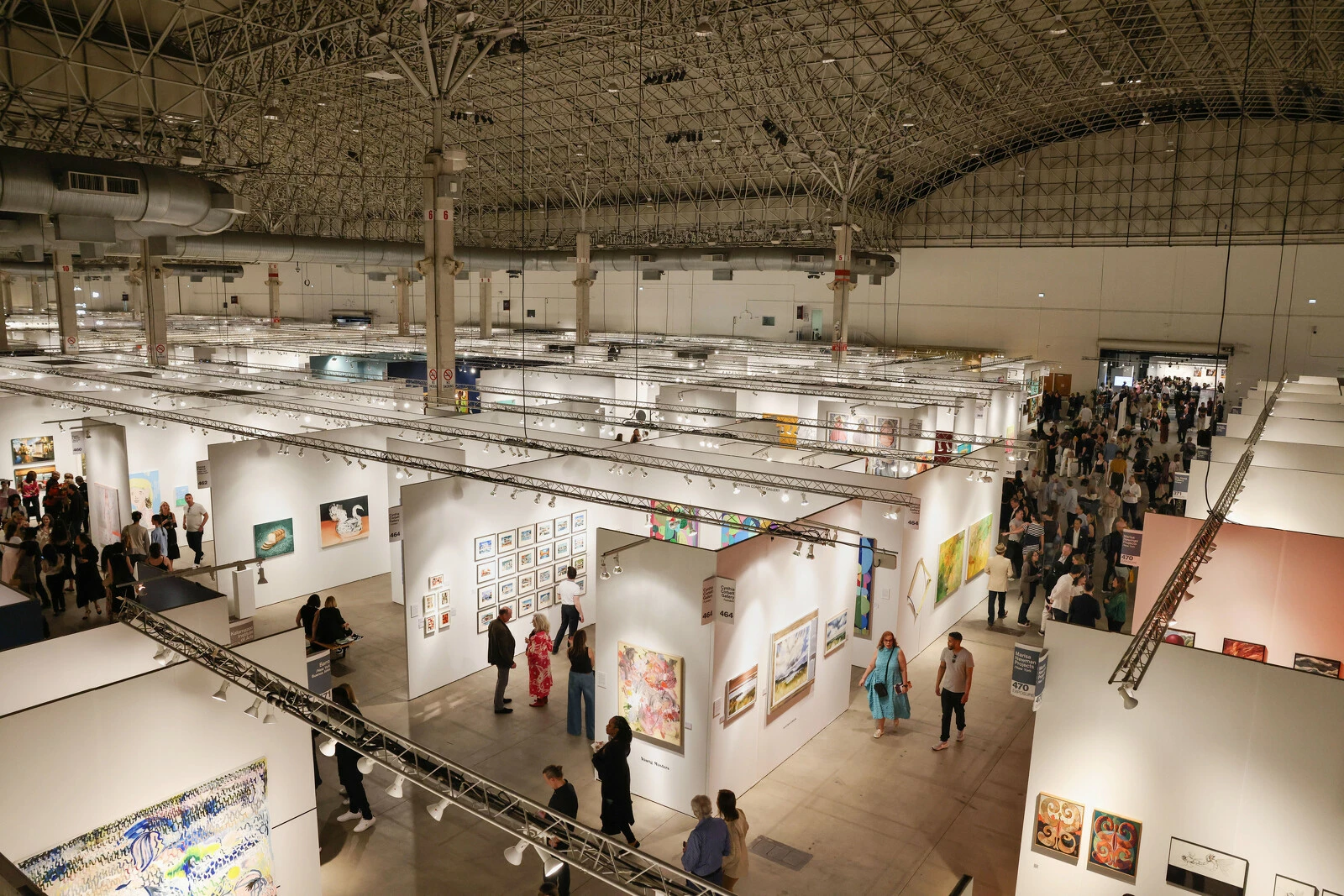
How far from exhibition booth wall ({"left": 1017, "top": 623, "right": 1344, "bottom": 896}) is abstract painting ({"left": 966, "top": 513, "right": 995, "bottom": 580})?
252 inches

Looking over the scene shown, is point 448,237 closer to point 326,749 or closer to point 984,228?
point 326,749

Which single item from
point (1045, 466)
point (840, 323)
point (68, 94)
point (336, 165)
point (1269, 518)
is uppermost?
point (336, 165)

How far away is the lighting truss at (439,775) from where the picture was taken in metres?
3.37

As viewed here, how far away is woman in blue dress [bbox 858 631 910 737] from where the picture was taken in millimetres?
8523

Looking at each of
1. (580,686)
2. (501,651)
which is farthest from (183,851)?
(501,651)

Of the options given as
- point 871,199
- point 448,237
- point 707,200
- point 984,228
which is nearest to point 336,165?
point 707,200

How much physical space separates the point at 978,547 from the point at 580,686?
659 centimetres

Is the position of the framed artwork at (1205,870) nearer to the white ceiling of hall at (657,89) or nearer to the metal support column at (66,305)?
the white ceiling of hall at (657,89)

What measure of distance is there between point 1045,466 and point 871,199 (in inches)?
604

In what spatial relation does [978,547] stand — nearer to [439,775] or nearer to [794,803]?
[794,803]

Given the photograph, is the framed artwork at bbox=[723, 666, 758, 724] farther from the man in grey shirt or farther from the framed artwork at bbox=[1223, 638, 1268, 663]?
the framed artwork at bbox=[1223, 638, 1268, 663]

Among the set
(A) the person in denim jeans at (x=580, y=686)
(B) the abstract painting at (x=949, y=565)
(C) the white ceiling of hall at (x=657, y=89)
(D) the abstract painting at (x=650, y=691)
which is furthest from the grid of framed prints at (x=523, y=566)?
(C) the white ceiling of hall at (x=657, y=89)

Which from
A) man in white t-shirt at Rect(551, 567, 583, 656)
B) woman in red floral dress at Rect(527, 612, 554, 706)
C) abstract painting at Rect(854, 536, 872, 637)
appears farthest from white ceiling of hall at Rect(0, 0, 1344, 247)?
abstract painting at Rect(854, 536, 872, 637)

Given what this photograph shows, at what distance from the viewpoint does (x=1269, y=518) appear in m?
8.96
